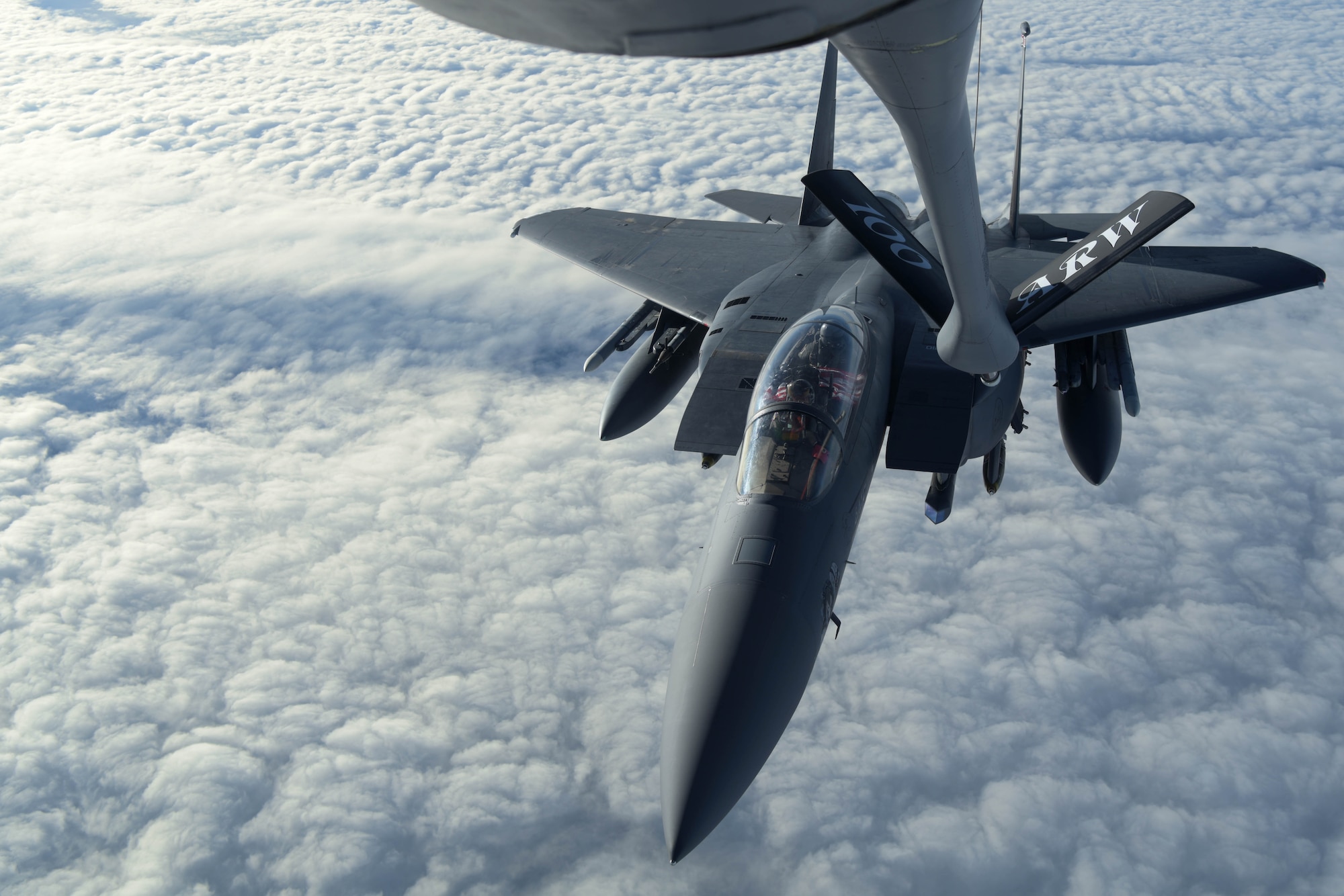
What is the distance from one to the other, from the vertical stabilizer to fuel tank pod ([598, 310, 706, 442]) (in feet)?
14.6

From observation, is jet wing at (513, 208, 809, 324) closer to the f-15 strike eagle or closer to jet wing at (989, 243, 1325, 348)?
the f-15 strike eagle

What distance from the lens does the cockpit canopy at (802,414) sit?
11078mm

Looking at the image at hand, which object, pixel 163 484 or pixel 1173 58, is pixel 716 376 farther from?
pixel 1173 58

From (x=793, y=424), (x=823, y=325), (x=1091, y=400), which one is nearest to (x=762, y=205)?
(x=1091, y=400)

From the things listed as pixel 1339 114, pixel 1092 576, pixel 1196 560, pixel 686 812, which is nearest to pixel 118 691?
pixel 686 812

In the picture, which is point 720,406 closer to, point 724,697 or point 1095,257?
point 724,697

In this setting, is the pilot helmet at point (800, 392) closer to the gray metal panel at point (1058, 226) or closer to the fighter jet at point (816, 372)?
the fighter jet at point (816, 372)

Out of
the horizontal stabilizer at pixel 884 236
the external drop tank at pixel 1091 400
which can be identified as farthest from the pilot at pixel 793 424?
the external drop tank at pixel 1091 400

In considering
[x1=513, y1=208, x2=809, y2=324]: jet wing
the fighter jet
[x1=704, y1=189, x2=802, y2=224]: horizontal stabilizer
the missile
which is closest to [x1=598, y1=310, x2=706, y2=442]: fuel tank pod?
the fighter jet

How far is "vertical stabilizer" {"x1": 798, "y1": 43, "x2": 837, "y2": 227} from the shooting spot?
20228mm

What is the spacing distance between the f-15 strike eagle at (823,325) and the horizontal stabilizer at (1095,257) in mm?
37

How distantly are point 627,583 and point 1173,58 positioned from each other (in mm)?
116363

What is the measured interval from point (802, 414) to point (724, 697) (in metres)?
3.96

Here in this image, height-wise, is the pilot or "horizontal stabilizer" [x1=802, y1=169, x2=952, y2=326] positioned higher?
"horizontal stabilizer" [x1=802, y1=169, x2=952, y2=326]
